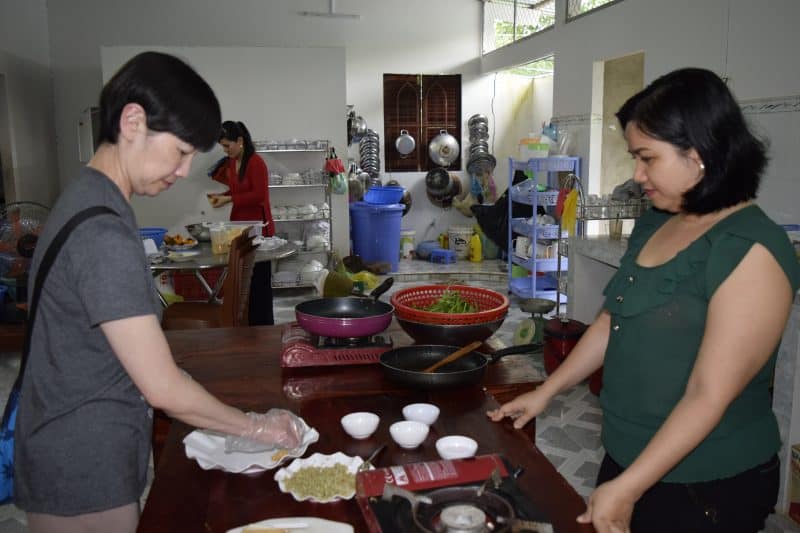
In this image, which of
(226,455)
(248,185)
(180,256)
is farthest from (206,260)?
(226,455)

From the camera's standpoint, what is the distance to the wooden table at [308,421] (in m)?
1.17

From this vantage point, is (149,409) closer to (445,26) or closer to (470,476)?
(470,476)

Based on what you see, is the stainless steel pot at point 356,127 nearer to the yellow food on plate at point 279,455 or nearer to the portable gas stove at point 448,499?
the yellow food on plate at point 279,455

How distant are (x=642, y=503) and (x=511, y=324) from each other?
436 centimetres

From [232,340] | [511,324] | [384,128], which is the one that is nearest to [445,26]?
[384,128]

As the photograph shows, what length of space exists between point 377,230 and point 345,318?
19.9 ft

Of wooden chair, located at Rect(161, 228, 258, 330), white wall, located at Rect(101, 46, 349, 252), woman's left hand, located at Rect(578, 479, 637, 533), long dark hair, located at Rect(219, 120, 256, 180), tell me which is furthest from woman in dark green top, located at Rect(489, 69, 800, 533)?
white wall, located at Rect(101, 46, 349, 252)

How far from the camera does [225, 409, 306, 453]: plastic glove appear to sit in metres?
1.37

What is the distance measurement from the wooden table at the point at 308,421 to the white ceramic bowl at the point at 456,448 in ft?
0.11

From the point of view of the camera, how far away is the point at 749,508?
1.38 metres

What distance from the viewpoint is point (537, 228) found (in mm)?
6105

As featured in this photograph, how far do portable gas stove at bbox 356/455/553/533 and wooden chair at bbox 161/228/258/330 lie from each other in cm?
240

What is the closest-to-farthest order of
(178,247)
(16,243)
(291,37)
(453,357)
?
1. (453,357)
2. (178,247)
3. (16,243)
4. (291,37)

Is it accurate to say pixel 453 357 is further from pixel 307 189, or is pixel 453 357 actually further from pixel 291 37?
pixel 291 37
